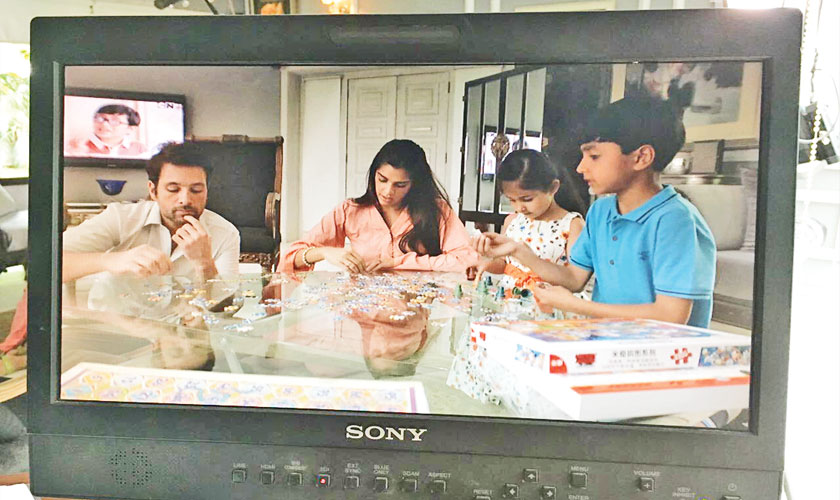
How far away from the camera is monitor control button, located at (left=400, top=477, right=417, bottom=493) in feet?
2.52

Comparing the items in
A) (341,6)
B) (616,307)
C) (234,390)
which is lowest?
(234,390)

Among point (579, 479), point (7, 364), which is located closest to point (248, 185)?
point (579, 479)

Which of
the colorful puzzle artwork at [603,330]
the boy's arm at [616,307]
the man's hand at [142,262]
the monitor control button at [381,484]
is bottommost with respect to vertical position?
the monitor control button at [381,484]

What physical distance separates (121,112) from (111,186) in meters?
0.09

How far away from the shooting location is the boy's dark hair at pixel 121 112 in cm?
75

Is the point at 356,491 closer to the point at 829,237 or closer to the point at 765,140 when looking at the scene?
the point at 765,140

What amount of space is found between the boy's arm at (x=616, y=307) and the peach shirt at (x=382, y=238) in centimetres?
10

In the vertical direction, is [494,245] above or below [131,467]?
above

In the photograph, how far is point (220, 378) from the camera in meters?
0.77

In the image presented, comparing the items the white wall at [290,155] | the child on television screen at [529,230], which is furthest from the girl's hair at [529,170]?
the white wall at [290,155]

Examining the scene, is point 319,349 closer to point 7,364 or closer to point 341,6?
point 341,6

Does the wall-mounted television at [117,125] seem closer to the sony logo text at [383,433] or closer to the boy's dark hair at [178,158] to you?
the boy's dark hair at [178,158]

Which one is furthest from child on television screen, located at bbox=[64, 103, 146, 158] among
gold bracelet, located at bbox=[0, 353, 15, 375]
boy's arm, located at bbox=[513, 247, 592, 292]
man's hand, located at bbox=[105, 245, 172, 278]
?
gold bracelet, located at bbox=[0, 353, 15, 375]

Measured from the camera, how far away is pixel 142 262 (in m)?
0.78
